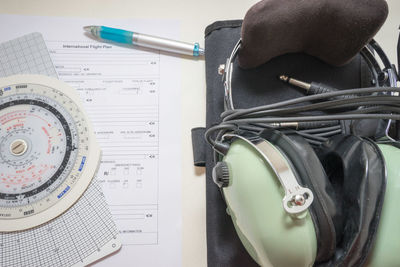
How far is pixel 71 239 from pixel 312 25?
49cm

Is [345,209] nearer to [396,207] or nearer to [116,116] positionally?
[396,207]

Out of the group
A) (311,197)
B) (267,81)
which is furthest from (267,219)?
(267,81)

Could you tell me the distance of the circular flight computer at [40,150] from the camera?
44cm

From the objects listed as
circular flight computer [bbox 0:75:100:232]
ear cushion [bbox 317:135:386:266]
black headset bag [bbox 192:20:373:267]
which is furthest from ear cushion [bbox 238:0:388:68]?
circular flight computer [bbox 0:75:100:232]

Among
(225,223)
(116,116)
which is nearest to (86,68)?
(116,116)

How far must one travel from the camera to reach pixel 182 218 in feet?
1.48

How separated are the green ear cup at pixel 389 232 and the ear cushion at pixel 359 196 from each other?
0.03 feet

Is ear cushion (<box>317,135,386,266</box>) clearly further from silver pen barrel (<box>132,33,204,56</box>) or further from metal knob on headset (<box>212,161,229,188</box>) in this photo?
silver pen barrel (<box>132,33,204,56</box>)

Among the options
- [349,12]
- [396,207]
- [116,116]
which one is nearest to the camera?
[396,207]

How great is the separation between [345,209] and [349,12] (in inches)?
10.6

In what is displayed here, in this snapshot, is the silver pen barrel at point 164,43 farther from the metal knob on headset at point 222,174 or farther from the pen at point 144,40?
the metal knob on headset at point 222,174

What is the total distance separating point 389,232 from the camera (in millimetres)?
270

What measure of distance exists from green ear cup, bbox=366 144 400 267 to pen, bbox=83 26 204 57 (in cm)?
36

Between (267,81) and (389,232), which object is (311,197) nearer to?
(389,232)
